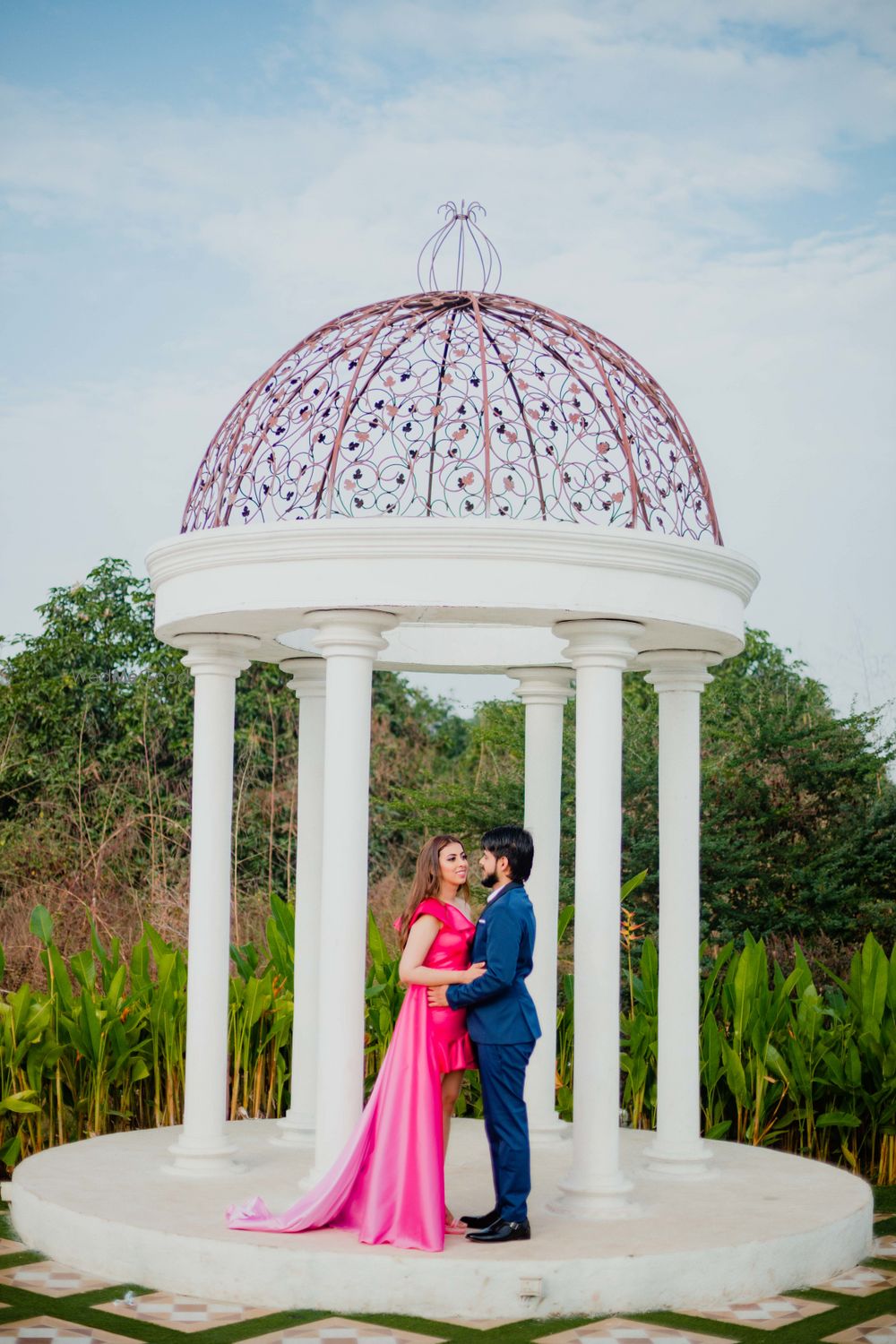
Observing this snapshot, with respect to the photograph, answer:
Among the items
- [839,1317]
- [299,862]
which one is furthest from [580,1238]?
[299,862]

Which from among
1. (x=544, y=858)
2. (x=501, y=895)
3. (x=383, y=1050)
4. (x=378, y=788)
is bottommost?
(x=383, y=1050)

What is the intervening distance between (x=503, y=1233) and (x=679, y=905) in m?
2.80

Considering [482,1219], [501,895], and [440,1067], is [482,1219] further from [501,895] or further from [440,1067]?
[501,895]

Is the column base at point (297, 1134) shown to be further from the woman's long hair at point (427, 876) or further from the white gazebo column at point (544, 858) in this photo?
the woman's long hair at point (427, 876)

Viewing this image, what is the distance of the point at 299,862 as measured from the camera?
35.0 ft

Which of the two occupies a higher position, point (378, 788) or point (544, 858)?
point (378, 788)


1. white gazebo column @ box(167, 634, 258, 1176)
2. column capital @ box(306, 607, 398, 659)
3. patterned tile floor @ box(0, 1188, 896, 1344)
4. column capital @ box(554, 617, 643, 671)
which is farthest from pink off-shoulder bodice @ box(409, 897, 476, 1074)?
white gazebo column @ box(167, 634, 258, 1176)

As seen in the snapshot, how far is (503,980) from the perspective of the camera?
759 cm

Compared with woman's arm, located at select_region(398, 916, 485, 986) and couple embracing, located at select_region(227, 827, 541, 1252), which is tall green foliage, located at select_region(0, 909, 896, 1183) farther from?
woman's arm, located at select_region(398, 916, 485, 986)

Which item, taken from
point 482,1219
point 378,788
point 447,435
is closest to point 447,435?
point 447,435

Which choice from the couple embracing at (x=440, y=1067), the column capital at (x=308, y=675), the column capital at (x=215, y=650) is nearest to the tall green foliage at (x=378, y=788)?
the column capital at (x=308, y=675)

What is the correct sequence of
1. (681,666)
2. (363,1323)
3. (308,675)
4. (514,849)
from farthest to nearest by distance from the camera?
(308,675) → (681,666) → (514,849) → (363,1323)

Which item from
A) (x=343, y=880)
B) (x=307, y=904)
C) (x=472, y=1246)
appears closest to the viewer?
(x=472, y=1246)

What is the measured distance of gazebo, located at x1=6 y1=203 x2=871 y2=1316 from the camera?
802 centimetres
